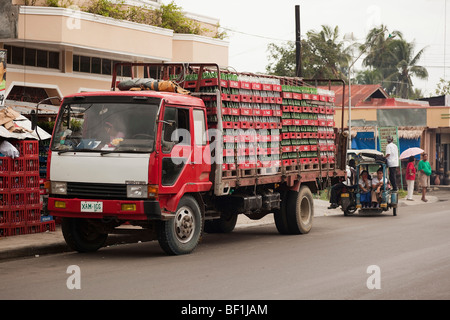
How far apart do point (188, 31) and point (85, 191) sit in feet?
53.9

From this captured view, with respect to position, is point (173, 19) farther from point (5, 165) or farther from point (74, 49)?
point (5, 165)

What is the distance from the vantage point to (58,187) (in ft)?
39.0

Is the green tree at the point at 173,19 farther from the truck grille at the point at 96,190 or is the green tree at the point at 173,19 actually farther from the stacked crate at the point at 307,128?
the truck grille at the point at 96,190

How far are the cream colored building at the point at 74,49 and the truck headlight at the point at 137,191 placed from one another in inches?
362

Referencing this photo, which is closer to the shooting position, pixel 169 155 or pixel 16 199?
pixel 169 155

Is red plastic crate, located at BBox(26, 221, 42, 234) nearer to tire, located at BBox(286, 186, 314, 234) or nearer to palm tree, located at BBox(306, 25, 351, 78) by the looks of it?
tire, located at BBox(286, 186, 314, 234)

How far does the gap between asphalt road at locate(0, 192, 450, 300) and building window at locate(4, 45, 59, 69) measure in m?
9.53

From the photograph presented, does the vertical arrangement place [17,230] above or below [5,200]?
below

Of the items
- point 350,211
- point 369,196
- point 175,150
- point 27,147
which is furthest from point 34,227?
point 350,211

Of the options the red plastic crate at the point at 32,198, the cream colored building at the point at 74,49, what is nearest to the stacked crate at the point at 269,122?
the red plastic crate at the point at 32,198

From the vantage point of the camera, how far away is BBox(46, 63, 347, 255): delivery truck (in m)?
11.4

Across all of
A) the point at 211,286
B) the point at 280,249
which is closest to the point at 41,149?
the point at 280,249

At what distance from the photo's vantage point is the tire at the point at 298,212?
1568 cm

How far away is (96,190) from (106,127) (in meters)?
1.01
